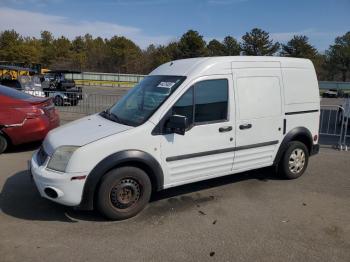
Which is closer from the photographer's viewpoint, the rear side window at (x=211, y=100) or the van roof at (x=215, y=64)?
the rear side window at (x=211, y=100)

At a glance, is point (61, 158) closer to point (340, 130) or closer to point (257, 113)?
point (257, 113)

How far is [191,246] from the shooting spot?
13.0ft

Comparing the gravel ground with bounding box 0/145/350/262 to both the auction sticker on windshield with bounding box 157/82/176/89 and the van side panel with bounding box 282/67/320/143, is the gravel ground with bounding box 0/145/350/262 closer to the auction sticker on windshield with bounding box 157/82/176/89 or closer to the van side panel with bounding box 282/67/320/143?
the van side panel with bounding box 282/67/320/143

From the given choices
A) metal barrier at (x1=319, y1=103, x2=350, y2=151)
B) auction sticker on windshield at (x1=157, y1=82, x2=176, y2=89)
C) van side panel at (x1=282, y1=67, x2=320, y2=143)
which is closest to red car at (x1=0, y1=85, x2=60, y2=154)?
auction sticker on windshield at (x1=157, y1=82, x2=176, y2=89)

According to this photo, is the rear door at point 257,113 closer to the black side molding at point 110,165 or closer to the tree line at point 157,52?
the black side molding at point 110,165

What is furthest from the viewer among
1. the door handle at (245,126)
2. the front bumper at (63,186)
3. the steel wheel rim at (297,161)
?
the steel wheel rim at (297,161)

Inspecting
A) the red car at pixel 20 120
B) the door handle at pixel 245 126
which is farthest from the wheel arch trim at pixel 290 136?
the red car at pixel 20 120

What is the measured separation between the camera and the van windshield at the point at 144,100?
4809mm

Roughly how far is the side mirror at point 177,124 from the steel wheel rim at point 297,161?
2.45 metres

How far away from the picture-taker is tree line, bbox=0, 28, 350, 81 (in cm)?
6377

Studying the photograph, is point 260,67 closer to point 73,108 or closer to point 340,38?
point 73,108

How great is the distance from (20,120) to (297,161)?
5.50m

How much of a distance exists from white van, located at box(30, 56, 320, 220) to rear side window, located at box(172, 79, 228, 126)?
0.04 feet

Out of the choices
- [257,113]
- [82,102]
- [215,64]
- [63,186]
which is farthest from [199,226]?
[82,102]
